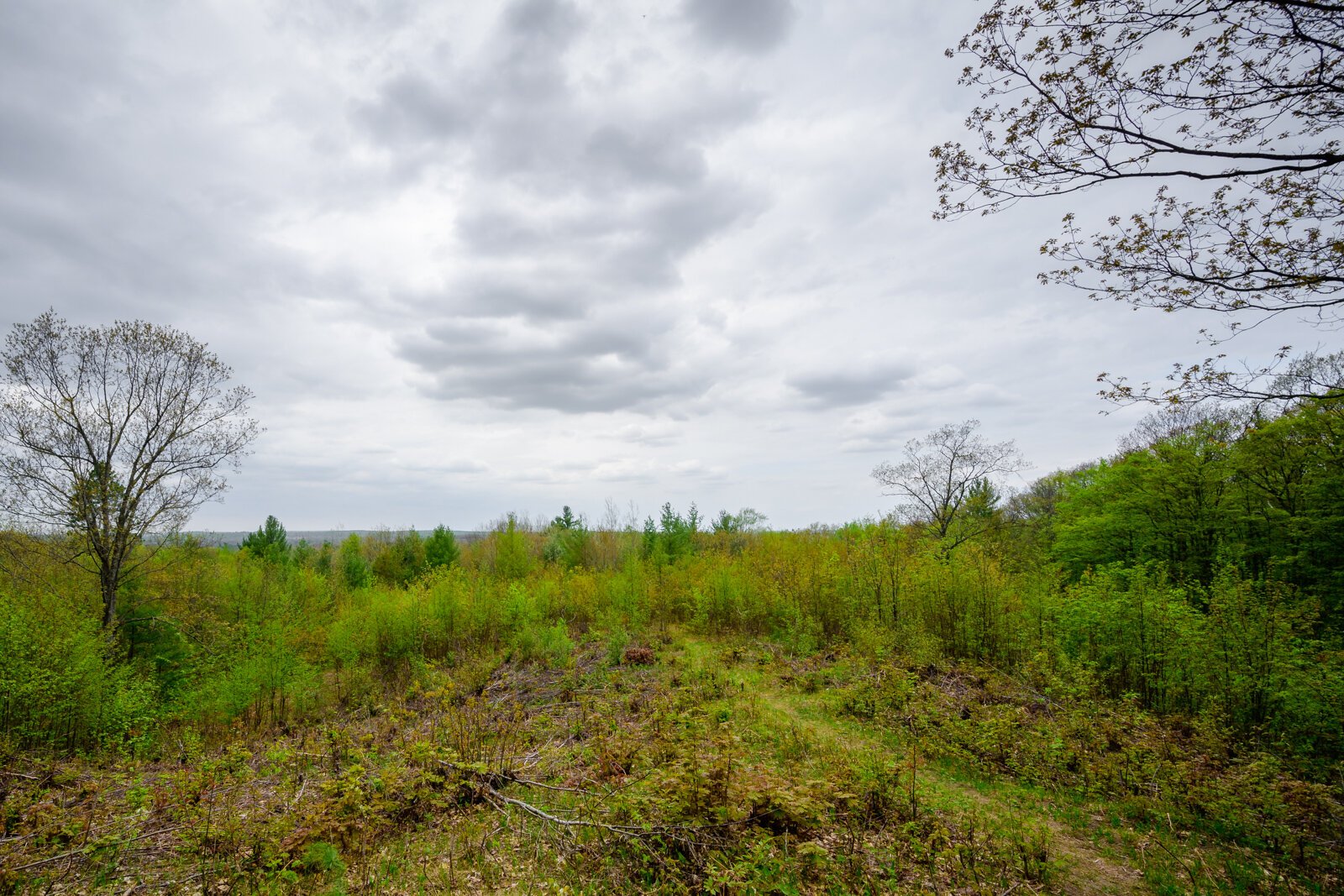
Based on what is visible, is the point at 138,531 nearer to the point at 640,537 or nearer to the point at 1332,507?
the point at 640,537

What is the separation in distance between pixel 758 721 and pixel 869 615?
5.42 metres

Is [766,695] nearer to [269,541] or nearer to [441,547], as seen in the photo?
[441,547]

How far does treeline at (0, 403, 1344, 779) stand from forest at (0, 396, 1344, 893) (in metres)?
0.07

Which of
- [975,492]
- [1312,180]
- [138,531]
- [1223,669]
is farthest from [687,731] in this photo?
[975,492]

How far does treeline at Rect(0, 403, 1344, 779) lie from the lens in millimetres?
6809

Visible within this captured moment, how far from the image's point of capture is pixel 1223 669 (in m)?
6.52

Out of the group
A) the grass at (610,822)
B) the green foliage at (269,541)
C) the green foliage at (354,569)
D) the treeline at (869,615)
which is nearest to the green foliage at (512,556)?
the treeline at (869,615)

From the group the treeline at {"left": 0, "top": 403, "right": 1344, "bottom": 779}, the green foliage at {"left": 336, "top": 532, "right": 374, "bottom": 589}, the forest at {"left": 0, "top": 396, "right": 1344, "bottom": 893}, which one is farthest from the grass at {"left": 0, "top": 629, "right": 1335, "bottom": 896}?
the green foliage at {"left": 336, "top": 532, "right": 374, "bottom": 589}

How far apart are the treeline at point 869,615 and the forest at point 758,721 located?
2.9 inches

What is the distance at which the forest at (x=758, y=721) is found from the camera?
14.5ft

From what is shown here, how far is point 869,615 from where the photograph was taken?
40.1 ft

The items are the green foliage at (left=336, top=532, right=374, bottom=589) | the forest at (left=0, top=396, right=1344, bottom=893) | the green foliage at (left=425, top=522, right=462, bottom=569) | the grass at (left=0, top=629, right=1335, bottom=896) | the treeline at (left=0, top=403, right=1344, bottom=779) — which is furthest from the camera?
the green foliage at (left=425, top=522, right=462, bottom=569)

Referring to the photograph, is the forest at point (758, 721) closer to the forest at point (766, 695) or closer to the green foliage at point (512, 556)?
the forest at point (766, 695)

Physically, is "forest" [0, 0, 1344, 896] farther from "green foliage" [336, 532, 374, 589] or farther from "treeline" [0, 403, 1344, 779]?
"green foliage" [336, 532, 374, 589]
